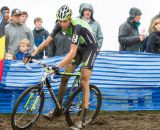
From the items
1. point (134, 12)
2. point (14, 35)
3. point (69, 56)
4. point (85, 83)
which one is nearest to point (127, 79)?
point (134, 12)

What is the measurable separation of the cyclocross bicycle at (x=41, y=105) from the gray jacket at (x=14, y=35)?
98.1 inches

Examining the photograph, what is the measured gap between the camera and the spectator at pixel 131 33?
1255 cm

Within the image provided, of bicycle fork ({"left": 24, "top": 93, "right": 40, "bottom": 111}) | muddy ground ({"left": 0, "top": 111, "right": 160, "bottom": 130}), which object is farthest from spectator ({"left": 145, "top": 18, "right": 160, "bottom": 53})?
bicycle fork ({"left": 24, "top": 93, "right": 40, "bottom": 111})

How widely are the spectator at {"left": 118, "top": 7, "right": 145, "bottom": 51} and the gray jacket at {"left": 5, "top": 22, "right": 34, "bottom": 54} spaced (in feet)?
6.94

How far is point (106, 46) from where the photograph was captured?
1562cm

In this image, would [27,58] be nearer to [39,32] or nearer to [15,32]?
[15,32]

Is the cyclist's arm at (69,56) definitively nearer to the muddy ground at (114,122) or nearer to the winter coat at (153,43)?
the muddy ground at (114,122)

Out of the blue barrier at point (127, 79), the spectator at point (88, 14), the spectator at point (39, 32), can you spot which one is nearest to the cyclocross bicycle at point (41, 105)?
the blue barrier at point (127, 79)

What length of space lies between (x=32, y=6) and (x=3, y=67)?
4.46 metres

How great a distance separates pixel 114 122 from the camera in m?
10.8

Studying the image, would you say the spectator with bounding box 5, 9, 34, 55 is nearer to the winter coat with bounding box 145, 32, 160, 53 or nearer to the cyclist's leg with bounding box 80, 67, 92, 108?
the winter coat with bounding box 145, 32, 160, 53

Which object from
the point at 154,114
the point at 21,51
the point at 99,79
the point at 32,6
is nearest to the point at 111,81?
the point at 99,79

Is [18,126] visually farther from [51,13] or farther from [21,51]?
[51,13]

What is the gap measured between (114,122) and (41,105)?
5.87 feet
